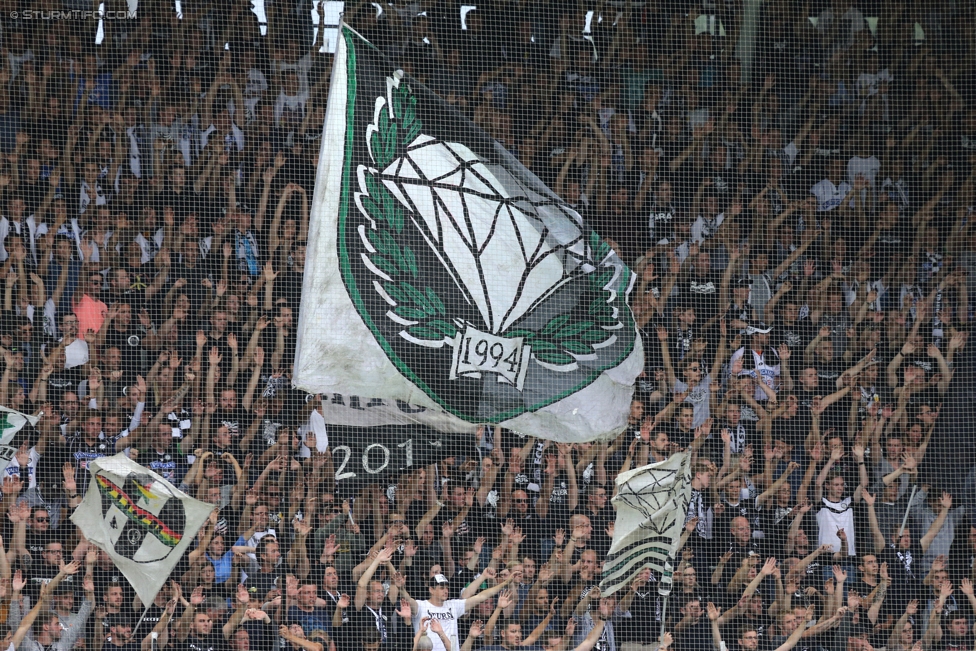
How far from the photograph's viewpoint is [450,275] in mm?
6547

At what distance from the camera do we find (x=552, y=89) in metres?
8.21

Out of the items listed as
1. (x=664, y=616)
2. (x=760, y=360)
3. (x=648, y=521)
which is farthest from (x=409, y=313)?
(x=760, y=360)

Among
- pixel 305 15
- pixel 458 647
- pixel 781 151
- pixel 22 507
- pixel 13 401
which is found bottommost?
pixel 458 647

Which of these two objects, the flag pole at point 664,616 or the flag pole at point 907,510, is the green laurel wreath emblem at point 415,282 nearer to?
the flag pole at point 664,616

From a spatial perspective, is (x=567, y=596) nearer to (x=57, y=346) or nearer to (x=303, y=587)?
(x=303, y=587)

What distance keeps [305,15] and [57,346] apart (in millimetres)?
2601

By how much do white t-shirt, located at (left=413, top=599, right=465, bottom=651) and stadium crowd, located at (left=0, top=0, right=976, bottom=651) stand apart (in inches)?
0.7

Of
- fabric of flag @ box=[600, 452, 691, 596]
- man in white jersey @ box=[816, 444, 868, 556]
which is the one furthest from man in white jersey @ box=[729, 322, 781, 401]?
fabric of flag @ box=[600, 452, 691, 596]

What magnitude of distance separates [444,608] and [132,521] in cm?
164

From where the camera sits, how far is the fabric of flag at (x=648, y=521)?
21.6ft

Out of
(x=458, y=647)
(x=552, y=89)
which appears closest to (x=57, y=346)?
(x=458, y=647)

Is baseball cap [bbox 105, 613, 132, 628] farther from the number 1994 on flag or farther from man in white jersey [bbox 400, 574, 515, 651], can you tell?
the number 1994 on flag

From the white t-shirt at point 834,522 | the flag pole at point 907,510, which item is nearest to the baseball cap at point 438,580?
the white t-shirt at point 834,522

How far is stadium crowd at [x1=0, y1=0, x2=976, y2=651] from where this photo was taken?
666cm
